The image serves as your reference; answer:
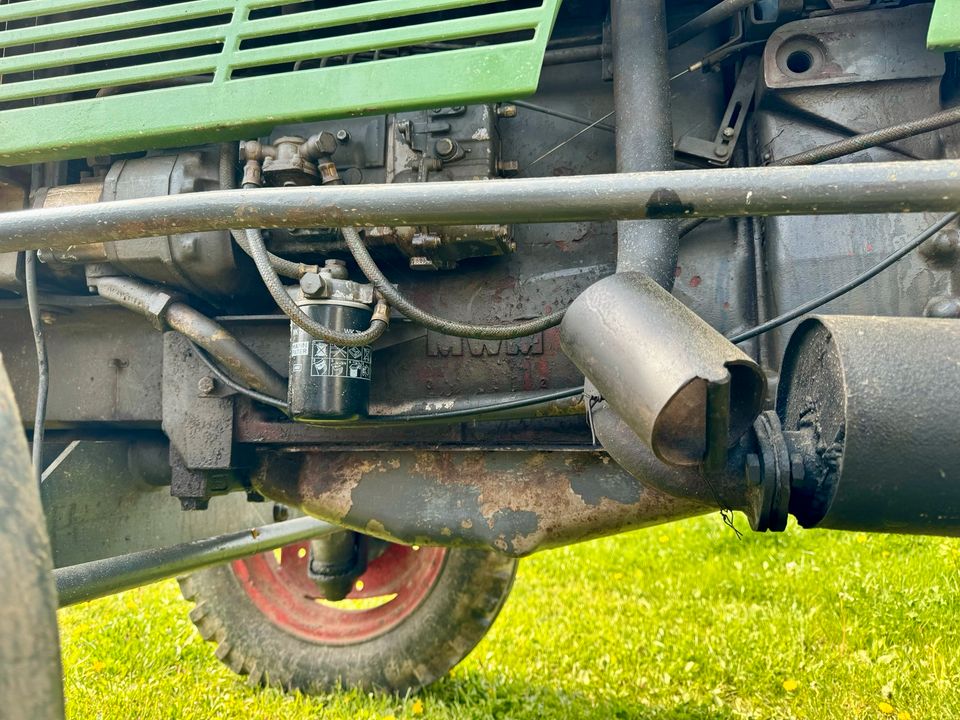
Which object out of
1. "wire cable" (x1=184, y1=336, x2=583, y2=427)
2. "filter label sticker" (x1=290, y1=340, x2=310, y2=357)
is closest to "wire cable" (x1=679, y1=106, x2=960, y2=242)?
"wire cable" (x1=184, y1=336, x2=583, y2=427)

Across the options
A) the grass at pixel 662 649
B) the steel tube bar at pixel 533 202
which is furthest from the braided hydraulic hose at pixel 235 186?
the grass at pixel 662 649

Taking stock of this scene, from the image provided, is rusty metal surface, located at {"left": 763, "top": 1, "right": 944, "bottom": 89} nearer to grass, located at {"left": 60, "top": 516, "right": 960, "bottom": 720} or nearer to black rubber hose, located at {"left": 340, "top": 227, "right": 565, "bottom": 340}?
black rubber hose, located at {"left": 340, "top": 227, "right": 565, "bottom": 340}

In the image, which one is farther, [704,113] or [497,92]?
[704,113]

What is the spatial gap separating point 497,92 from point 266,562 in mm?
2258

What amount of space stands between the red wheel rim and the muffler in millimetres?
1703

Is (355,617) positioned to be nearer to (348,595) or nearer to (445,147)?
(348,595)

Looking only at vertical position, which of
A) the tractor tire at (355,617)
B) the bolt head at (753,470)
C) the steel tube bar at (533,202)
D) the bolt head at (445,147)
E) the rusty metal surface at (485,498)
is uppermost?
the bolt head at (445,147)

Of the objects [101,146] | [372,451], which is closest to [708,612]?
[372,451]

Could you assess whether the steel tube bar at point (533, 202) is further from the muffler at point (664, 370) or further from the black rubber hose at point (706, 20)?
the black rubber hose at point (706, 20)

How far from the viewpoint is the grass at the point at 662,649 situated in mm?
2502

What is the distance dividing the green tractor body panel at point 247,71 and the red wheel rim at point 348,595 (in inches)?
68.6

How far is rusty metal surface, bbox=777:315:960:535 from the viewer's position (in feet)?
3.44

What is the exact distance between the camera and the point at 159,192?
5.27 feet

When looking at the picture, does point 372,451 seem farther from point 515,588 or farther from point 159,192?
point 515,588
